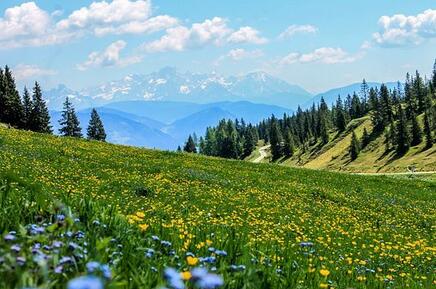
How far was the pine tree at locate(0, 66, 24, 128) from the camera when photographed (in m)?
91.1

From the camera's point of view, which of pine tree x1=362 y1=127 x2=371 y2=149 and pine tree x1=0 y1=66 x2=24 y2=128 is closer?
pine tree x1=0 y1=66 x2=24 y2=128

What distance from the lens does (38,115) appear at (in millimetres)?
100312

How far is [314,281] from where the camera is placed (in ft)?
19.6

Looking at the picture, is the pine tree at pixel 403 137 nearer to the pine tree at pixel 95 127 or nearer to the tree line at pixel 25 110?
the pine tree at pixel 95 127

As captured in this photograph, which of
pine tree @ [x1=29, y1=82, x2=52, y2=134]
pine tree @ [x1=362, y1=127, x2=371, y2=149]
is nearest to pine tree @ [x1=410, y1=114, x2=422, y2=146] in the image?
pine tree @ [x1=362, y1=127, x2=371, y2=149]

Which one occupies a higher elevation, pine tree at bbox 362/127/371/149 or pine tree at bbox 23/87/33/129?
pine tree at bbox 23/87/33/129

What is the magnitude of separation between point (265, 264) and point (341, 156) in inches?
7623

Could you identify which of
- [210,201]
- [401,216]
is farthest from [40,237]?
[401,216]

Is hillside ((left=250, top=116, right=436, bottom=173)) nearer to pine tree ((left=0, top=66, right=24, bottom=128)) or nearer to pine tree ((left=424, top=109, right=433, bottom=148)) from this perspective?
pine tree ((left=424, top=109, right=433, bottom=148))

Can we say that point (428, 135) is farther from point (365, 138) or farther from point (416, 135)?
point (365, 138)

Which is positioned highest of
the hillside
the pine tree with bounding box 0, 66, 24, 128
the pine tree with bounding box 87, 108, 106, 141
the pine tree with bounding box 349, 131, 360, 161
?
the pine tree with bounding box 0, 66, 24, 128

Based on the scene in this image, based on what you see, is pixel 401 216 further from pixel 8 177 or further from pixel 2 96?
pixel 2 96

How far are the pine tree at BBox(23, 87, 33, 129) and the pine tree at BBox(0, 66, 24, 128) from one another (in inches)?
60.9

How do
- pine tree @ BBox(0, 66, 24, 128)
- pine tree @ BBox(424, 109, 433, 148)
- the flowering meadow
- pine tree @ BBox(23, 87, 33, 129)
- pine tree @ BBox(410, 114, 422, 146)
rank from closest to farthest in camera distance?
the flowering meadow → pine tree @ BBox(0, 66, 24, 128) → pine tree @ BBox(23, 87, 33, 129) → pine tree @ BBox(424, 109, 433, 148) → pine tree @ BBox(410, 114, 422, 146)
